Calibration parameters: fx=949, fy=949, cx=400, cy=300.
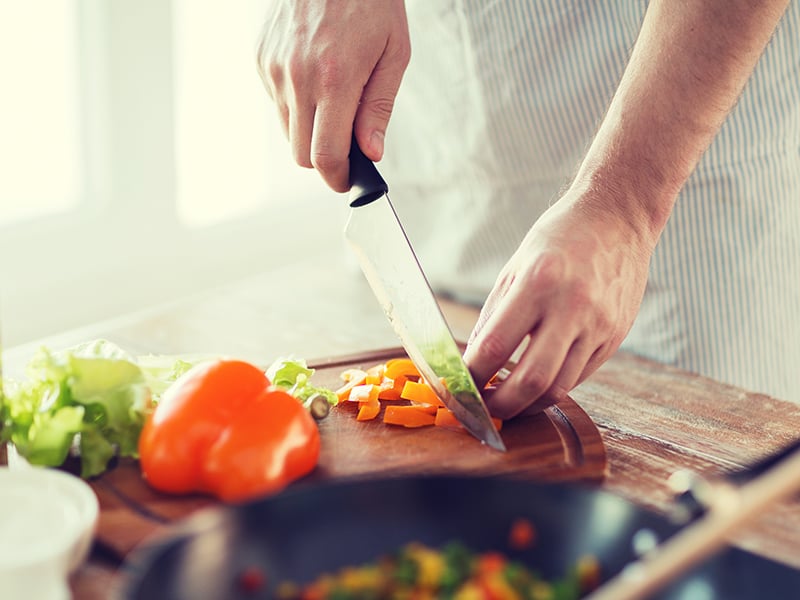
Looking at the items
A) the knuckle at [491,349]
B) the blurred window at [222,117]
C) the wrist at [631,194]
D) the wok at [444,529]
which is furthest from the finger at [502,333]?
the blurred window at [222,117]

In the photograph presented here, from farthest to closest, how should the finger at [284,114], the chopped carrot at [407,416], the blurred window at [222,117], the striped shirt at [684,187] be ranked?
the blurred window at [222,117] → the striped shirt at [684,187] → the finger at [284,114] → the chopped carrot at [407,416]

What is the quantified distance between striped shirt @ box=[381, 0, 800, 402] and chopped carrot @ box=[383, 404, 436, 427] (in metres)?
0.53

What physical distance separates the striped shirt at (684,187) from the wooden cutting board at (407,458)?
51cm

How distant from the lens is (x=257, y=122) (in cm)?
370

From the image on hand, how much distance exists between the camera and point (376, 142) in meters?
1.41

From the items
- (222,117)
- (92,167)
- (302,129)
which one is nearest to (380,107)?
(302,129)

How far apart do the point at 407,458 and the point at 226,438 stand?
245 millimetres

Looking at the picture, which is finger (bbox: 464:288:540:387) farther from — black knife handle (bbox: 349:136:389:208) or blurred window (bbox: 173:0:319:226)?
blurred window (bbox: 173:0:319:226)

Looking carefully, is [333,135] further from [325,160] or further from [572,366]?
[572,366]

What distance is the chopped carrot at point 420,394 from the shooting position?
1313 millimetres

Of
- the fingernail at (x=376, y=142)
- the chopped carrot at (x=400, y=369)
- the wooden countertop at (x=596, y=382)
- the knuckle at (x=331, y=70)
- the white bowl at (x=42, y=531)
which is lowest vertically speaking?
the wooden countertop at (x=596, y=382)

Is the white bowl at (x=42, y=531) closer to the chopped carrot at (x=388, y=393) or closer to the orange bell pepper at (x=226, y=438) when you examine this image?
the orange bell pepper at (x=226, y=438)

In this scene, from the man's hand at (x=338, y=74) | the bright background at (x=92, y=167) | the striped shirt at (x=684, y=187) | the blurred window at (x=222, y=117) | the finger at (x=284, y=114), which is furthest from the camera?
the blurred window at (x=222, y=117)

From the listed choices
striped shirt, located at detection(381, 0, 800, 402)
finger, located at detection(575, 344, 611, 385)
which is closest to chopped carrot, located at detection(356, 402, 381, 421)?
finger, located at detection(575, 344, 611, 385)
